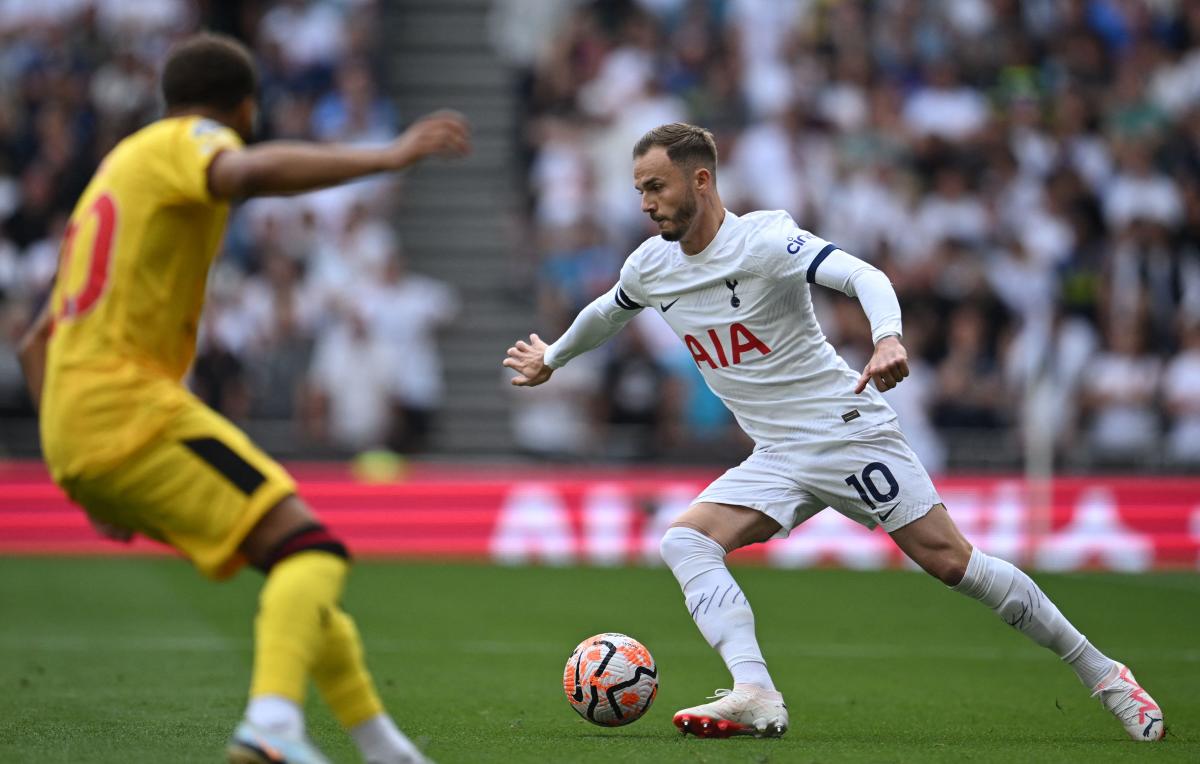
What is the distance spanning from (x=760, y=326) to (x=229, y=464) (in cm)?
285

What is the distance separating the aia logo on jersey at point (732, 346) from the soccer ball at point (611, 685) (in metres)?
1.33

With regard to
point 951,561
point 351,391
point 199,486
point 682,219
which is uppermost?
point 682,219

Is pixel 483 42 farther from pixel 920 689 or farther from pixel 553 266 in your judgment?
pixel 920 689

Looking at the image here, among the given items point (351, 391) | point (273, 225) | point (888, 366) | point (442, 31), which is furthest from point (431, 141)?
point (442, 31)

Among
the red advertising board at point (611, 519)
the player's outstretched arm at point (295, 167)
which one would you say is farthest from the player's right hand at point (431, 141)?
the red advertising board at point (611, 519)

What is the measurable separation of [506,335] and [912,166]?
17.3ft

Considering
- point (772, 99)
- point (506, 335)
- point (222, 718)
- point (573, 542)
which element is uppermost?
point (772, 99)

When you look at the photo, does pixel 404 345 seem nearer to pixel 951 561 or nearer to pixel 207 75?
pixel 951 561

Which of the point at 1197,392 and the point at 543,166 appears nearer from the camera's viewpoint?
the point at 1197,392

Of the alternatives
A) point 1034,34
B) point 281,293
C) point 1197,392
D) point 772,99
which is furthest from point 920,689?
point 1034,34

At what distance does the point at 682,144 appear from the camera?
7336 mm

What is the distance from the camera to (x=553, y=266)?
19531mm

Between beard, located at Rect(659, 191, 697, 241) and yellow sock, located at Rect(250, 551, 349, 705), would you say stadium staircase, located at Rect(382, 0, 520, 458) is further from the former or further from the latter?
yellow sock, located at Rect(250, 551, 349, 705)

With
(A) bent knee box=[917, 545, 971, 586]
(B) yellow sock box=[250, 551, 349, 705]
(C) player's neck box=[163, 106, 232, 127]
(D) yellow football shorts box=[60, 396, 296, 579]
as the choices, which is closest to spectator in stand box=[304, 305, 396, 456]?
(A) bent knee box=[917, 545, 971, 586]
